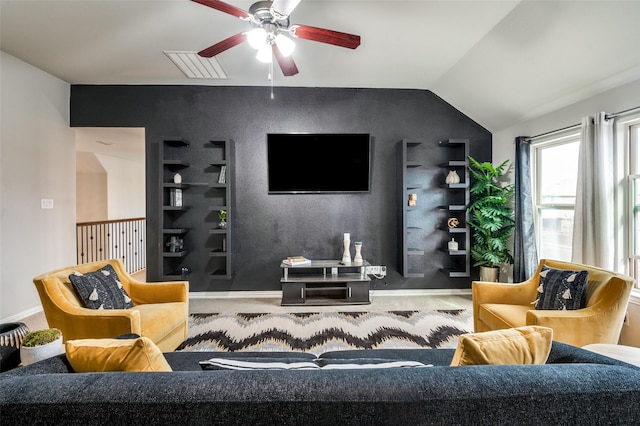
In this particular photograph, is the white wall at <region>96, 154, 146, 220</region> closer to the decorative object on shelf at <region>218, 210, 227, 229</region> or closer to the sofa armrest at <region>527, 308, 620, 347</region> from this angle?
the decorative object on shelf at <region>218, 210, 227, 229</region>

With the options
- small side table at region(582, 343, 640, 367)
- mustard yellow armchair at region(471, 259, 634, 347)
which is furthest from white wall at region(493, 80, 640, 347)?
small side table at region(582, 343, 640, 367)

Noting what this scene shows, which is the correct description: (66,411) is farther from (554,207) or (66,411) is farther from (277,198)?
(554,207)

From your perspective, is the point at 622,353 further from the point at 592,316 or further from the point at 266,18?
the point at 266,18

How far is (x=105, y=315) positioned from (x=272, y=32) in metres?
2.31

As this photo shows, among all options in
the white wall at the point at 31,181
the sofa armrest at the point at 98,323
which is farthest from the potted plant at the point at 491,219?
the white wall at the point at 31,181

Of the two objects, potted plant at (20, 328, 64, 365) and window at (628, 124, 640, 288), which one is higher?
window at (628, 124, 640, 288)

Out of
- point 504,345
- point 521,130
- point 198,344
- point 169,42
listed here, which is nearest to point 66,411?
point 504,345

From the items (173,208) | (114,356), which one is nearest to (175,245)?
(173,208)

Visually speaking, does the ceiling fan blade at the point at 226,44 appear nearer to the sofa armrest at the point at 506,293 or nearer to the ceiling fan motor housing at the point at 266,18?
the ceiling fan motor housing at the point at 266,18

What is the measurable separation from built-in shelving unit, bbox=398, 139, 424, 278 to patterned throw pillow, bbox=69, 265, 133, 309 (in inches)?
126

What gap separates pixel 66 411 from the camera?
74 centimetres

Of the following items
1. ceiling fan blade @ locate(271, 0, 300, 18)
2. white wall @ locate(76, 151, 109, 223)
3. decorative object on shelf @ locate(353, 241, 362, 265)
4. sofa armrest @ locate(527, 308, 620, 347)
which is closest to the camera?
ceiling fan blade @ locate(271, 0, 300, 18)

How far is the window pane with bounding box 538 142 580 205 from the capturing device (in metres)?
3.25

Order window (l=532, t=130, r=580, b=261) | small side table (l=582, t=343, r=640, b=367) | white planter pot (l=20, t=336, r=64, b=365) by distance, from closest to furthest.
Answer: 1. white planter pot (l=20, t=336, r=64, b=365)
2. small side table (l=582, t=343, r=640, b=367)
3. window (l=532, t=130, r=580, b=261)
